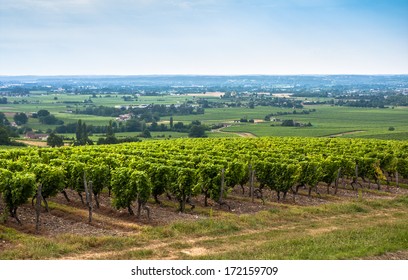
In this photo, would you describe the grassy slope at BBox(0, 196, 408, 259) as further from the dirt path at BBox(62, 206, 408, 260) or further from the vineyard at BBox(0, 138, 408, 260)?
the vineyard at BBox(0, 138, 408, 260)

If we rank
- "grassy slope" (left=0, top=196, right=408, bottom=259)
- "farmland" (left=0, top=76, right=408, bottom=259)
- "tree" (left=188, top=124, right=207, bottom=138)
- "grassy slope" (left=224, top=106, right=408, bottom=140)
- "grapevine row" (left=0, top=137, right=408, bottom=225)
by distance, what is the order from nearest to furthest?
"grassy slope" (left=0, top=196, right=408, bottom=259), "farmland" (left=0, top=76, right=408, bottom=259), "grapevine row" (left=0, top=137, right=408, bottom=225), "grassy slope" (left=224, top=106, right=408, bottom=140), "tree" (left=188, top=124, right=207, bottom=138)

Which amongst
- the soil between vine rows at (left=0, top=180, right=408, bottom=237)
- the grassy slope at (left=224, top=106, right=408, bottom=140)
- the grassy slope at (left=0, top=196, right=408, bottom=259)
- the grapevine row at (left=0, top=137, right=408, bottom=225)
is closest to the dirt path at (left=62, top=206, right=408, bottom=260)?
the grassy slope at (left=0, top=196, right=408, bottom=259)

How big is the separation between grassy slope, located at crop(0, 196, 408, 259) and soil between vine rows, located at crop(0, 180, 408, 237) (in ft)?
3.79

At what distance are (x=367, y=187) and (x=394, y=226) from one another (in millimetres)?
15123

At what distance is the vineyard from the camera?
23.3 metres

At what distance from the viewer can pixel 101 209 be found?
26.0m

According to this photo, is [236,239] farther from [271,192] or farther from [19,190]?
[271,192]

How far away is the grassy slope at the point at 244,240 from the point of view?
17.2 metres

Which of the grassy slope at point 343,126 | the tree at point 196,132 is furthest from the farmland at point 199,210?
the tree at point 196,132

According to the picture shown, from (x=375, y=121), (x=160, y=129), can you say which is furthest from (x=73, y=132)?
(x=375, y=121)

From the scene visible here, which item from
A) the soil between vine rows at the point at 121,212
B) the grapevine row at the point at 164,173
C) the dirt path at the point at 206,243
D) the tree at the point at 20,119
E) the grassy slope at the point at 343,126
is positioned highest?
the grapevine row at the point at 164,173

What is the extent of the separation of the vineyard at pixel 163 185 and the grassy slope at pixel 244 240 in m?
1.97

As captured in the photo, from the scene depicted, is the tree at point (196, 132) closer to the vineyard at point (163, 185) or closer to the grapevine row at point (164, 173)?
the grapevine row at point (164, 173)

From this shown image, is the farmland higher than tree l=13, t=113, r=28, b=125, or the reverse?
the farmland
